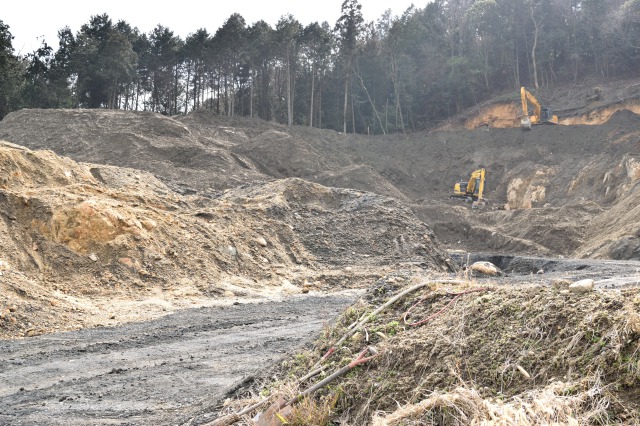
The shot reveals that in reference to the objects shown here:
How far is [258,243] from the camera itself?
18.3 m

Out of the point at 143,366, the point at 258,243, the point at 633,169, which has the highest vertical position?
the point at 633,169

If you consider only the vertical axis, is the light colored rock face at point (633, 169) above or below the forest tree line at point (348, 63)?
below

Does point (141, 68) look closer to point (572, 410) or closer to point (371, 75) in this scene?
point (371, 75)

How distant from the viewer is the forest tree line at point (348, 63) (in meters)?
44.9

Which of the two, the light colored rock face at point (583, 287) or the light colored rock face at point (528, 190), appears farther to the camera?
the light colored rock face at point (528, 190)

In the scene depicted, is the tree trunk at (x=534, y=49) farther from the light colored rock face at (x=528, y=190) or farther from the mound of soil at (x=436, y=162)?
the light colored rock face at (x=528, y=190)

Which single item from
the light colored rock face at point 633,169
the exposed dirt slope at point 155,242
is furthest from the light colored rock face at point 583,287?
the light colored rock face at point 633,169

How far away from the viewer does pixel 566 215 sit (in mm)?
28328

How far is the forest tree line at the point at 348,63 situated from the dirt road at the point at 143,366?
36.0 meters

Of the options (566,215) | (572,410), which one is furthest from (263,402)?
(566,215)

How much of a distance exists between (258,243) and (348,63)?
3747cm

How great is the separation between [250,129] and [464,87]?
20.6 m

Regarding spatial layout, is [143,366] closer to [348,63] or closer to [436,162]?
[436,162]

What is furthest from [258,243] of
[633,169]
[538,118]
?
[538,118]
